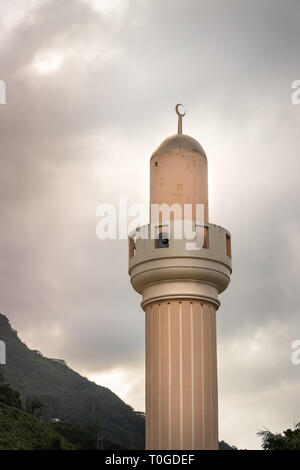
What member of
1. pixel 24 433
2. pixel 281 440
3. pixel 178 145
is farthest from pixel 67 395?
pixel 178 145

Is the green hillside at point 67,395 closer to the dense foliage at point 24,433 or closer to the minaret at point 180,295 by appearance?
the dense foliage at point 24,433

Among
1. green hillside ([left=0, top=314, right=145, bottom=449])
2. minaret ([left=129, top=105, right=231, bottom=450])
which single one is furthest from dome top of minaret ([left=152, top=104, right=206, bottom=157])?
green hillside ([left=0, top=314, right=145, bottom=449])

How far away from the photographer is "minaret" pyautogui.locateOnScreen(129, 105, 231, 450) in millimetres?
19516

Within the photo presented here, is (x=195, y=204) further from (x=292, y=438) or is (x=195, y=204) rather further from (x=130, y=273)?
(x=292, y=438)

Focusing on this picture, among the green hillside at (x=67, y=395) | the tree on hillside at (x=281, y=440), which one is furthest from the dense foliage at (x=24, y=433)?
the tree on hillside at (x=281, y=440)

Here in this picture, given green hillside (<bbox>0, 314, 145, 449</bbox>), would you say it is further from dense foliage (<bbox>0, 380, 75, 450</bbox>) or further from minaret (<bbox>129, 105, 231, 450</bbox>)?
minaret (<bbox>129, 105, 231, 450</bbox>)

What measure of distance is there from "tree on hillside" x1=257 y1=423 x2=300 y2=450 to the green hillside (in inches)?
3074

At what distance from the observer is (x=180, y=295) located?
2030 centimetres

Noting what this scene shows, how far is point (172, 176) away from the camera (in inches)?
830

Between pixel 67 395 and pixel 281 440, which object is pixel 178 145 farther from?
pixel 67 395

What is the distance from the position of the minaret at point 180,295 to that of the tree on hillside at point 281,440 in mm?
24430

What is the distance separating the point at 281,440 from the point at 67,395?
13155 cm
